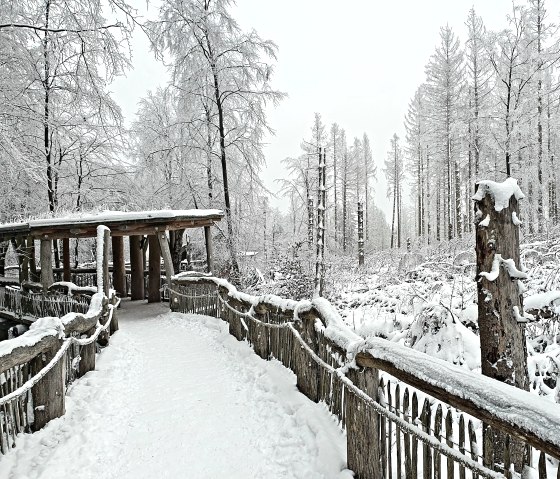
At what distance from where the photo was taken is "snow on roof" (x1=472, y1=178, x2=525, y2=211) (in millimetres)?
2957

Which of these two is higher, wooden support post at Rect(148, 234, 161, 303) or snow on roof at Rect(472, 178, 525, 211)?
snow on roof at Rect(472, 178, 525, 211)

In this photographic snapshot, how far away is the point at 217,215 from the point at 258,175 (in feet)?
17.1

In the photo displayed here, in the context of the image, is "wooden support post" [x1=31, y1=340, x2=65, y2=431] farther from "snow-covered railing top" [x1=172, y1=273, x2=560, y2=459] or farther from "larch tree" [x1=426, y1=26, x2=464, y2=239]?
"larch tree" [x1=426, y1=26, x2=464, y2=239]

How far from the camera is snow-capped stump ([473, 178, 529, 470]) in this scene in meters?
2.99

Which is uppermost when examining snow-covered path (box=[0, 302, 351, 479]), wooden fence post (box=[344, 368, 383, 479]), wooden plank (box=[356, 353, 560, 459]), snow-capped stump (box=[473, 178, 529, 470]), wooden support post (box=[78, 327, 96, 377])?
snow-capped stump (box=[473, 178, 529, 470])

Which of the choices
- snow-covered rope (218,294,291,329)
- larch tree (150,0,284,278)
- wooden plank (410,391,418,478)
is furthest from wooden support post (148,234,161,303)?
wooden plank (410,391,418,478)

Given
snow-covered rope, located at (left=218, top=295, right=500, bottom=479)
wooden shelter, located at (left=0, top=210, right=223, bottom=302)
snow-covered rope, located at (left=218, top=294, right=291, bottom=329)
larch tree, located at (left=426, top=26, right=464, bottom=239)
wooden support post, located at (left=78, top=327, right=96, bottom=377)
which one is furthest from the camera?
larch tree, located at (left=426, top=26, right=464, bottom=239)

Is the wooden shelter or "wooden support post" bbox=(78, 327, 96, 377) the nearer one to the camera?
"wooden support post" bbox=(78, 327, 96, 377)

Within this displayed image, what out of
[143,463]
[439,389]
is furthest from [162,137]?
[439,389]

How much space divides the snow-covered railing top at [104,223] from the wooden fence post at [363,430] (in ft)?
33.3

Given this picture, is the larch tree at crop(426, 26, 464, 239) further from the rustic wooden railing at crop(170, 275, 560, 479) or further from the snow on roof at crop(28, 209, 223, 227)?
the rustic wooden railing at crop(170, 275, 560, 479)

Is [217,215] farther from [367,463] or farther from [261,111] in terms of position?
[367,463]

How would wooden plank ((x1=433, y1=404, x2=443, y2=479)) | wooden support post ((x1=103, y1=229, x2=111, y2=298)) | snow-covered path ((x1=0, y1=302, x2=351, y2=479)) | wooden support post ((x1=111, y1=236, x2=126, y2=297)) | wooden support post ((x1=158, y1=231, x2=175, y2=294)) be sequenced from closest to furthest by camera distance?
wooden plank ((x1=433, y1=404, x2=443, y2=479)) < snow-covered path ((x1=0, y1=302, x2=351, y2=479)) < wooden support post ((x1=103, y1=229, x2=111, y2=298)) < wooden support post ((x1=158, y1=231, x2=175, y2=294)) < wooden support post ((x1=111, y1=236, x2=126, y2=297))

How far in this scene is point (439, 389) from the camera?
7.23ft
